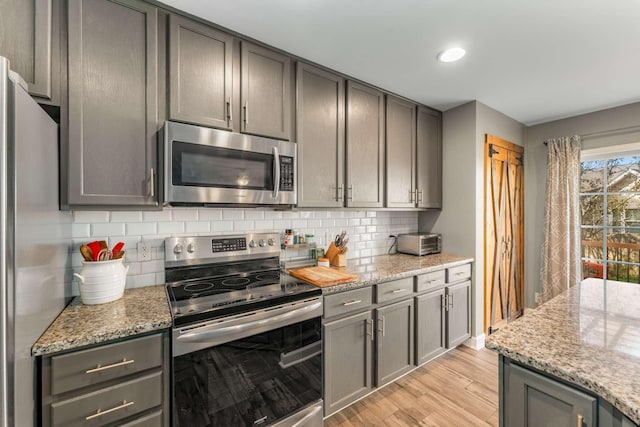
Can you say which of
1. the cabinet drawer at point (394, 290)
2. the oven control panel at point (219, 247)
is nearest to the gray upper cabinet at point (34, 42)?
the oven control panel at point (219, 247)

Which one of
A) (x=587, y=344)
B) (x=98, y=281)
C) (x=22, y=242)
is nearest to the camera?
(x=22, y=242)

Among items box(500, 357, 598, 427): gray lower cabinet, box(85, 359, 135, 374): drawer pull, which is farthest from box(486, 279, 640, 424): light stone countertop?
box(85, 359, 135, 374): drawer pull

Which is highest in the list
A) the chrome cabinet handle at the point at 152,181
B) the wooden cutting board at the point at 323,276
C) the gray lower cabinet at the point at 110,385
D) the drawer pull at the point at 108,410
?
the chrome cabinet handle at the point at 152,181

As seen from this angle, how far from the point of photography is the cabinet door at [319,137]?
1.98 meters

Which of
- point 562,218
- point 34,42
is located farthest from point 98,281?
point 562,218

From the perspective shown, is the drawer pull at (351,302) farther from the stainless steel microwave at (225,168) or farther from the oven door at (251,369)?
the stainless steel microwave at (225,168)

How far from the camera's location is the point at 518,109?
2.92 m

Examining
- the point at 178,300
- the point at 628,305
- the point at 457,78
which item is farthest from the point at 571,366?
the point at 457,78

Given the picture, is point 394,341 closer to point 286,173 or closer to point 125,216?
point 286,173

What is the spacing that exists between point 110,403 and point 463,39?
8.72 ft

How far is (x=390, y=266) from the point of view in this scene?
229 centimetres

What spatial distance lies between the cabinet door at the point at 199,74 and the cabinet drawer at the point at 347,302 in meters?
1.28

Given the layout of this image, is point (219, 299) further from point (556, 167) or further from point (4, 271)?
point (556, 167)

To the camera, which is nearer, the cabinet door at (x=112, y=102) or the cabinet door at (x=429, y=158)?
the cabinet door at (x=112, y=102)
